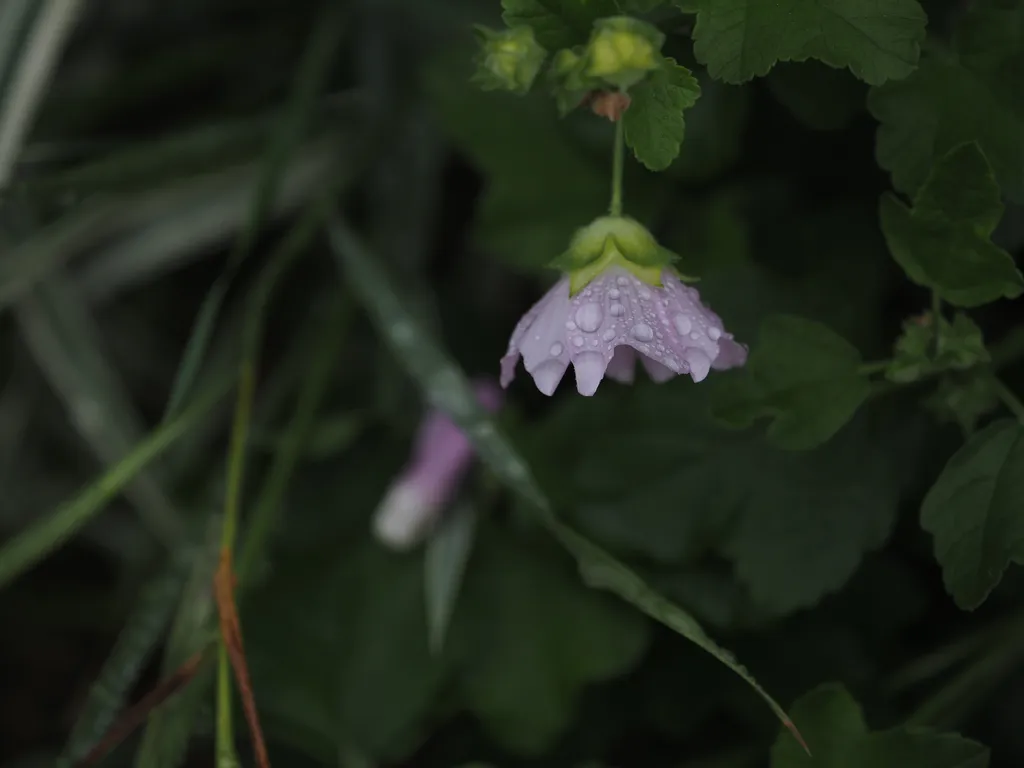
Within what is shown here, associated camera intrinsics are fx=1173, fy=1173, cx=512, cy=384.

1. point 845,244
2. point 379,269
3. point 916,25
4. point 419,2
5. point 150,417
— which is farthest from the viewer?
point 150,417

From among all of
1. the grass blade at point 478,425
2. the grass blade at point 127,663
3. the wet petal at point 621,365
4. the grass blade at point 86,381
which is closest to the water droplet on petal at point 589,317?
the wet petal at point 621,365

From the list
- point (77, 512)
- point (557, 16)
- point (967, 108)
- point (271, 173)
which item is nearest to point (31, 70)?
point (271, 173)

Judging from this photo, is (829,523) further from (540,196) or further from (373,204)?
(373,204)

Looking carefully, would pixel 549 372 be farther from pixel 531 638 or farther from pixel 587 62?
pixel 531 638

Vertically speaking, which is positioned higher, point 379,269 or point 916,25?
point 916,25

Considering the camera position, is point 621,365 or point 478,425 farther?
point 478,425

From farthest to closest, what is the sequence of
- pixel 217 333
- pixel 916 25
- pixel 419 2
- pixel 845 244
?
pixel 217 333 < pixel 419 2 < pixel 845 244 < pixel 916 25

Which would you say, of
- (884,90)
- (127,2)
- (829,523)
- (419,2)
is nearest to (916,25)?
(884,90)
